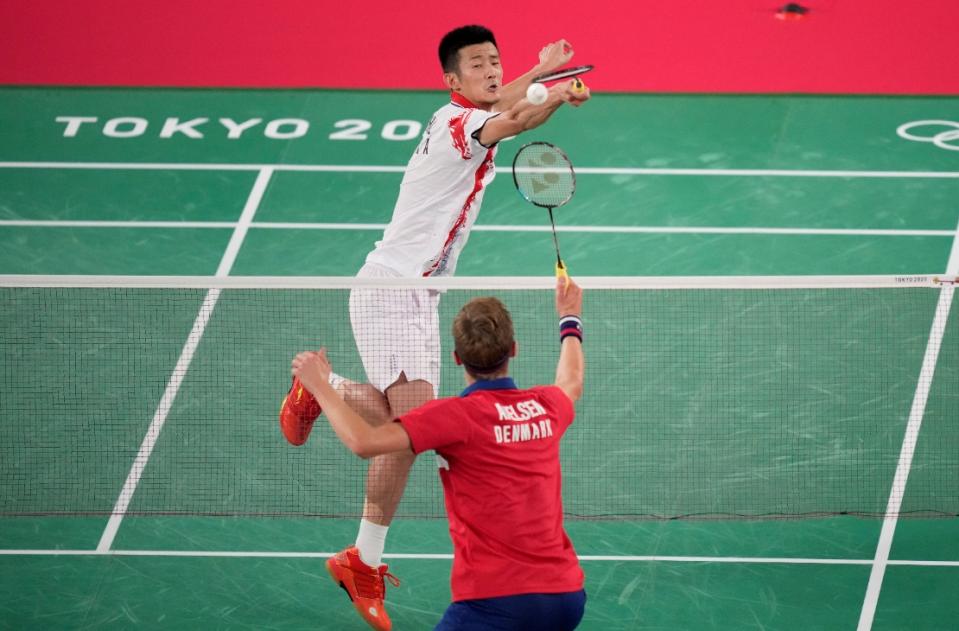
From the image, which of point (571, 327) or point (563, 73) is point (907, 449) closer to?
point (563, 73)

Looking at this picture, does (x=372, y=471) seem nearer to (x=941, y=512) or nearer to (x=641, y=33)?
(x=941, y=512)

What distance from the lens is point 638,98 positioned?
40.5 ft

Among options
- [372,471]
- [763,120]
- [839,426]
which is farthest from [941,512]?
[763,120]

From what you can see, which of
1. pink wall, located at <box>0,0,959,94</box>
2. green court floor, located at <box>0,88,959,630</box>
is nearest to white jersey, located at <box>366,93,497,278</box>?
green court floor, located at <box>0,88,959,630</box>

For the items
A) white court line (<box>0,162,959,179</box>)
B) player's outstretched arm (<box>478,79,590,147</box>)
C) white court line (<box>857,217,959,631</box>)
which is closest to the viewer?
player's outstretched arm (<box>478,79,590,147</box>)

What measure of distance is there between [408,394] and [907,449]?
310 cm

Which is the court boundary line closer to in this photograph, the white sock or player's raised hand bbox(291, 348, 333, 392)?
the white sock

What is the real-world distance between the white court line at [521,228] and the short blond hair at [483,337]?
5584mm

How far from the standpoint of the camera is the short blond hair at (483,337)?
483 centimetres

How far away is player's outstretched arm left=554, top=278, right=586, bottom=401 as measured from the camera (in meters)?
5.11

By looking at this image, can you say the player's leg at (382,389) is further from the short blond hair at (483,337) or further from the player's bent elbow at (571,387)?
the short blond hair at (483,337)

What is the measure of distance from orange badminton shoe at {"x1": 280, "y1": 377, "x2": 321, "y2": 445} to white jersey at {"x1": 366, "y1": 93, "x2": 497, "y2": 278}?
73 centimetres

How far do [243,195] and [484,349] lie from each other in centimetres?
651

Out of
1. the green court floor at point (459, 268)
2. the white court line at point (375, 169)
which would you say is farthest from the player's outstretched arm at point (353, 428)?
the white court line at point (375, 169)
